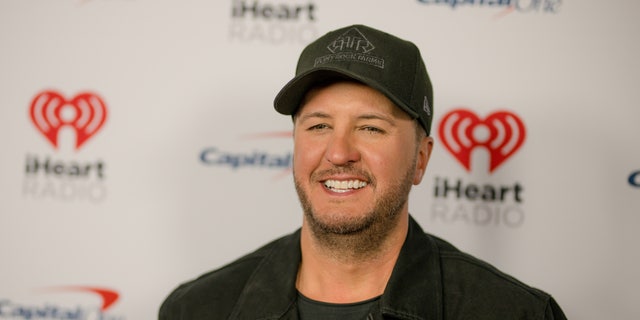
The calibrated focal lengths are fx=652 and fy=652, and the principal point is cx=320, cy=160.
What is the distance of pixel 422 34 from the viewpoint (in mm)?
1996

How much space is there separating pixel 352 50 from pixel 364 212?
1.13 ft

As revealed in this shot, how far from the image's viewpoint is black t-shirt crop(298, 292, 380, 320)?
4.50 ft

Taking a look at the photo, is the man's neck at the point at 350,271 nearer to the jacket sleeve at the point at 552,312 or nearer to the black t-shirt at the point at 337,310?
the black t-shirt at the point at 337,310


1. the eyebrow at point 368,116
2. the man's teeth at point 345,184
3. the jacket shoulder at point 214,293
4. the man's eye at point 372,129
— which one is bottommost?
the jacket shoulder at point 214,293

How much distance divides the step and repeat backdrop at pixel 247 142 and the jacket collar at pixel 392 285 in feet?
1.75

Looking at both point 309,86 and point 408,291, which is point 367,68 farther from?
point 408,291

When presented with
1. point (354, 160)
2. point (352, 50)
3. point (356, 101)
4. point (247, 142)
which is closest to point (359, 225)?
point (354, 160)

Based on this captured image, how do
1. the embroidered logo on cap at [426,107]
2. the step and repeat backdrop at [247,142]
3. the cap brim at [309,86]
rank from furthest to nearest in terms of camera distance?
the step and repeat backdrop at [247,142]
the embroidered logo on cap at [426,107]
the cap brim at [309,86]

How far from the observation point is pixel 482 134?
200 cm

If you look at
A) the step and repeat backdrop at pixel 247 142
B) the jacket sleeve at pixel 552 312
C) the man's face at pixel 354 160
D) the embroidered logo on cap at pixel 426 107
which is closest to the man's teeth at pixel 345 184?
the man's face at pixel 354 160

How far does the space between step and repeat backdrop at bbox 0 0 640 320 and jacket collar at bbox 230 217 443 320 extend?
53cm

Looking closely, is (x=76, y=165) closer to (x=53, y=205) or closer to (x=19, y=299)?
(x=53, y=205)

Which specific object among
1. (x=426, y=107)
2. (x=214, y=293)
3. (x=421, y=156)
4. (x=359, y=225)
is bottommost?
(x=214, y=293)

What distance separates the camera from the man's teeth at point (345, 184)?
1.38 m
